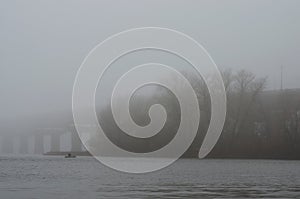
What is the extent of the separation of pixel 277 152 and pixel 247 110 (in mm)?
10304

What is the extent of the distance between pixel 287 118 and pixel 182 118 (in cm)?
2715

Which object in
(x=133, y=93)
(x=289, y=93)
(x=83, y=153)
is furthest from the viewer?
(x=83, y=153)

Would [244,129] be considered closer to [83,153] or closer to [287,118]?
[287,118]

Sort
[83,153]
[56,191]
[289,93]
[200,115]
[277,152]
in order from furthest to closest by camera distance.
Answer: [83,153], [289,93], [277,152], [200,115], [56,191]

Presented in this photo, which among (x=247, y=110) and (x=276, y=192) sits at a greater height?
(x=247, y=110)

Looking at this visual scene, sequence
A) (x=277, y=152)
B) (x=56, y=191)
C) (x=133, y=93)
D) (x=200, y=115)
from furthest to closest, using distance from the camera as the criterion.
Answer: (x=277, y=152)
(x=200, y=115)
(x=133, y=93)
(x=56, y=191)

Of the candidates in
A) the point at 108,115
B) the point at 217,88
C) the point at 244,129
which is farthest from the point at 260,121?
the point at 108,115

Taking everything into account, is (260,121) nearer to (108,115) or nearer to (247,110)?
(247,110)

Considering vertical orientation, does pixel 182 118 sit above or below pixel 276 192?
above

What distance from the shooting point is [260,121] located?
12275 cm

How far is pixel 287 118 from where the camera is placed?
397ft

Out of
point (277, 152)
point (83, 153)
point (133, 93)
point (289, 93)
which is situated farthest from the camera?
point (83, 153)

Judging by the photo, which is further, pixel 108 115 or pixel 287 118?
pixel 287 118

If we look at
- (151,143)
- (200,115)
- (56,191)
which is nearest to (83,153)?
(151,143)
